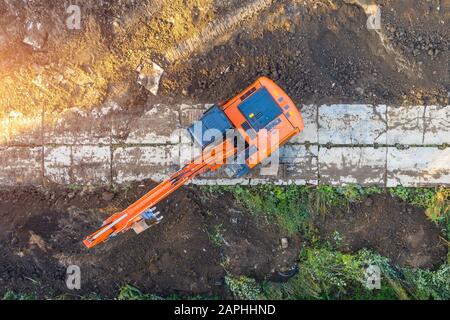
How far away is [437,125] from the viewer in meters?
8.25

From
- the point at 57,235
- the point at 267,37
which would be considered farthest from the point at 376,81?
the point at 57,235

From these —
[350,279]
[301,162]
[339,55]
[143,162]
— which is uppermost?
[339,55]

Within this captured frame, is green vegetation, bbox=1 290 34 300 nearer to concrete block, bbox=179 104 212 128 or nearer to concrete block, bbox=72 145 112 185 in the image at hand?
concrete block, bbox=72 145 112 185

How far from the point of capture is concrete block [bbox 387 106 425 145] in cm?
827

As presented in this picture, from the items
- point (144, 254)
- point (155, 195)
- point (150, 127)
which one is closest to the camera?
point (155, 195)

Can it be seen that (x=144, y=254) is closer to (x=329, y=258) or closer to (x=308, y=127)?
(x=329, y=258)

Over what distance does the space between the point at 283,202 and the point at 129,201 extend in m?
2.42

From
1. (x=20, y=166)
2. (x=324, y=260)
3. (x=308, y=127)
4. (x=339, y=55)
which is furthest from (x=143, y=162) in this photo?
(x=339, y=55)

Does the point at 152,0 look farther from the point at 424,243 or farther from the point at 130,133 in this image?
the point at 424,243

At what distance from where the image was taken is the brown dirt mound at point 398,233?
8.30m

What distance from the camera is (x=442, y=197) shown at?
821 centimetres

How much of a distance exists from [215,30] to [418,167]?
3.84 metres

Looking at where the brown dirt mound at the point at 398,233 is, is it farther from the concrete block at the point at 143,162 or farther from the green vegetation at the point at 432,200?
the concrete block at the point at 143,162

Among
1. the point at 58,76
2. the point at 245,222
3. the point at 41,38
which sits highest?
the point at 41,38
